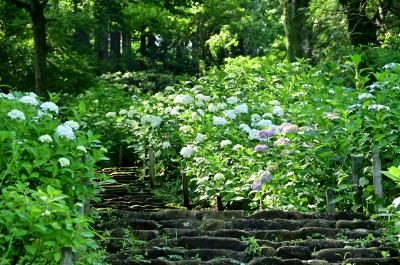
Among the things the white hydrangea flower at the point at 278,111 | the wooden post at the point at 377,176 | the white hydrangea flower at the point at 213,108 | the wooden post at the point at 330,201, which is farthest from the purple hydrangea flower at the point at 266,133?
the white hydrangea flower at the point at 213,108

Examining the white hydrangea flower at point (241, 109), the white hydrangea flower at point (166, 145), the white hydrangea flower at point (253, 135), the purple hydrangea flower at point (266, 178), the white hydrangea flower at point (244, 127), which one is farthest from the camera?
the white hydrangea flower at point (166, 145)

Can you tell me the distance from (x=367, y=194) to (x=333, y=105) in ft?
2.97

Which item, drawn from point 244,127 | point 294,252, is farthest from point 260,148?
point 294,252

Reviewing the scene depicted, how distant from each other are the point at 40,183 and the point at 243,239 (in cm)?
143

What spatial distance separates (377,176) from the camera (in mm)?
4816

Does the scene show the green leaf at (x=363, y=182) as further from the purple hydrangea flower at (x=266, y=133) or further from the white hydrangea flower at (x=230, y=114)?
the white hydrangea flower at (x=230, y=114)

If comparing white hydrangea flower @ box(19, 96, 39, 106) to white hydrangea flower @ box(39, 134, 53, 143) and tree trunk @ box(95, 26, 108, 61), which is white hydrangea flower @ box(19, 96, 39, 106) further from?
tree trunk @ box(95, 26, 108, 61)

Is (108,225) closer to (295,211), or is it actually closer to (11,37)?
(295,211)

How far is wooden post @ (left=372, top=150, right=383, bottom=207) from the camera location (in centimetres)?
480

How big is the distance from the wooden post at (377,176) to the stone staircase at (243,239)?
203 millimetres

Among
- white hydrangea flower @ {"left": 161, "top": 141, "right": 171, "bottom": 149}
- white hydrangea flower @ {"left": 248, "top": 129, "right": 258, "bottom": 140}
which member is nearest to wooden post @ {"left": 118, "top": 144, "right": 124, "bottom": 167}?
white hydrangea flower @ {"left": 161, "top": 141, "right": 171, "bottom": 149}

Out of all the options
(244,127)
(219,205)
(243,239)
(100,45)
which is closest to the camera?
(243,239)

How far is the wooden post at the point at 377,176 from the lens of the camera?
Answer: 189 inches

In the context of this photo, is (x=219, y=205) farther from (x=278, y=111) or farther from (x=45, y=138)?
(x=45, y=138)
